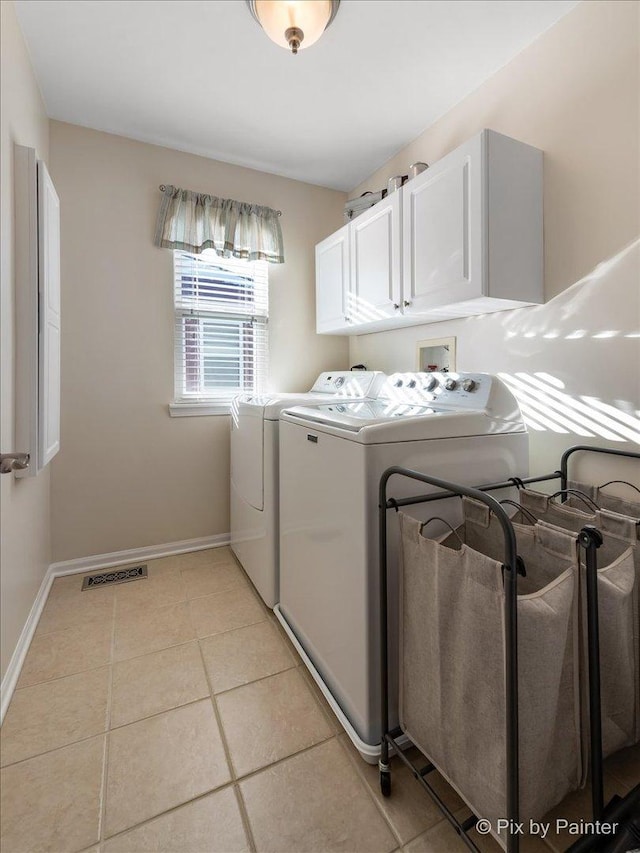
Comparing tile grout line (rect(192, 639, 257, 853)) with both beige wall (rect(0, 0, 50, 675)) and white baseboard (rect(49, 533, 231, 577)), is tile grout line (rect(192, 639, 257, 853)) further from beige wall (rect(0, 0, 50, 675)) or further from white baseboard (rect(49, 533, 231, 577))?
white baseboard (rect(49, 533, 231, 577))

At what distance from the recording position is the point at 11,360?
1554mm

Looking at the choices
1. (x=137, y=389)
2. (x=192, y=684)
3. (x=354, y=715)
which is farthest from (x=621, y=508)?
(x=137, y=389)

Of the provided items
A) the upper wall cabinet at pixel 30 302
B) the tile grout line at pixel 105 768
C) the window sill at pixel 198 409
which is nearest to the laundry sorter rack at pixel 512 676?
the tile grout line at pixel 105 768

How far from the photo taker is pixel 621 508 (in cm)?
136

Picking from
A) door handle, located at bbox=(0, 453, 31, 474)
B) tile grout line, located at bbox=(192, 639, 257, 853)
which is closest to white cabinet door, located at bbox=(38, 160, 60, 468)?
door handle, located at bbox=(0, 453, 31, 474)

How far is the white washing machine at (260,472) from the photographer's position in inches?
77.9

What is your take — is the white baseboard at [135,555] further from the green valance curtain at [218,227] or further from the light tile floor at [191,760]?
the green valance curtain at [218,227]

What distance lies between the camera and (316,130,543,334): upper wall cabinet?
1619mm

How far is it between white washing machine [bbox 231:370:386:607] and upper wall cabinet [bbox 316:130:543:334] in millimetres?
595

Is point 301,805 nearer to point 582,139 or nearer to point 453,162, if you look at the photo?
point 453,162

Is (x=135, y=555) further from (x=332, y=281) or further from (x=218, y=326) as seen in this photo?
(x=332, y=281)

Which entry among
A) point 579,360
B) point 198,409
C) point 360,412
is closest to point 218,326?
point 198,409

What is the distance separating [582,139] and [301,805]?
8.17ft

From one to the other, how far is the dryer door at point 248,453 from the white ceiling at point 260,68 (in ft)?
5.32
